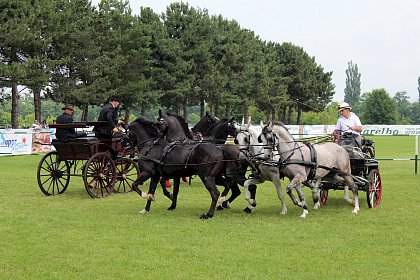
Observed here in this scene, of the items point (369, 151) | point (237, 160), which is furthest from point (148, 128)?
point (369, 151)

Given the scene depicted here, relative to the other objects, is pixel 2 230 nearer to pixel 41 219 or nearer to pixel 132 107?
pixel 41 219

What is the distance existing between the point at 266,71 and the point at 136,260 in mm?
62498

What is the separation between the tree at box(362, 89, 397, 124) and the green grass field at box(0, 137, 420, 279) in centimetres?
8856

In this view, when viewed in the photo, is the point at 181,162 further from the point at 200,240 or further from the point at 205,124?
the point at 205,124

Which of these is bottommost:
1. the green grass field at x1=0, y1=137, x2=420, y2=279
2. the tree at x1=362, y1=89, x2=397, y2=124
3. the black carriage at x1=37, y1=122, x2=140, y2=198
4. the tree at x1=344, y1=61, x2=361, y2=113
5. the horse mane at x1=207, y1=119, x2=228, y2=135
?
the green grass field at x1=0, y1=137, x2=420, y2=279

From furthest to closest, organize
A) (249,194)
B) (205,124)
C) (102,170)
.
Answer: (205,124), (102,170), (249,194)

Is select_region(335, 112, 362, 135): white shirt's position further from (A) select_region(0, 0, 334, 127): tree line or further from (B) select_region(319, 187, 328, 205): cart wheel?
(A) select_region(0, 0, 334, 127): tree line

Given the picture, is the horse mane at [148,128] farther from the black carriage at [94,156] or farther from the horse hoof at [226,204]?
the horse hoof at [226,204]

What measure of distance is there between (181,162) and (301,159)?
2.51 meters

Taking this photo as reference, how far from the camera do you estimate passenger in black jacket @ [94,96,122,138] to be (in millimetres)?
13805

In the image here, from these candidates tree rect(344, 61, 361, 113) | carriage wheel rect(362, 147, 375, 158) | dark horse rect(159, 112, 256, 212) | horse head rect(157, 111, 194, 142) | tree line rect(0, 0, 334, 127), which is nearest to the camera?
dark horse rect(159, 112, 256, 212)

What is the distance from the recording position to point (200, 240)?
8.92m

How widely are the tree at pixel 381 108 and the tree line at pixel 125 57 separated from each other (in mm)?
35768

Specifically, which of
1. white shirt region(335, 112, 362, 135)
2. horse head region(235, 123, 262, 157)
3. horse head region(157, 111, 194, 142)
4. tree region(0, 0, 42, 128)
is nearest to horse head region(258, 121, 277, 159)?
horse head region(235, 123, 262, 157)
